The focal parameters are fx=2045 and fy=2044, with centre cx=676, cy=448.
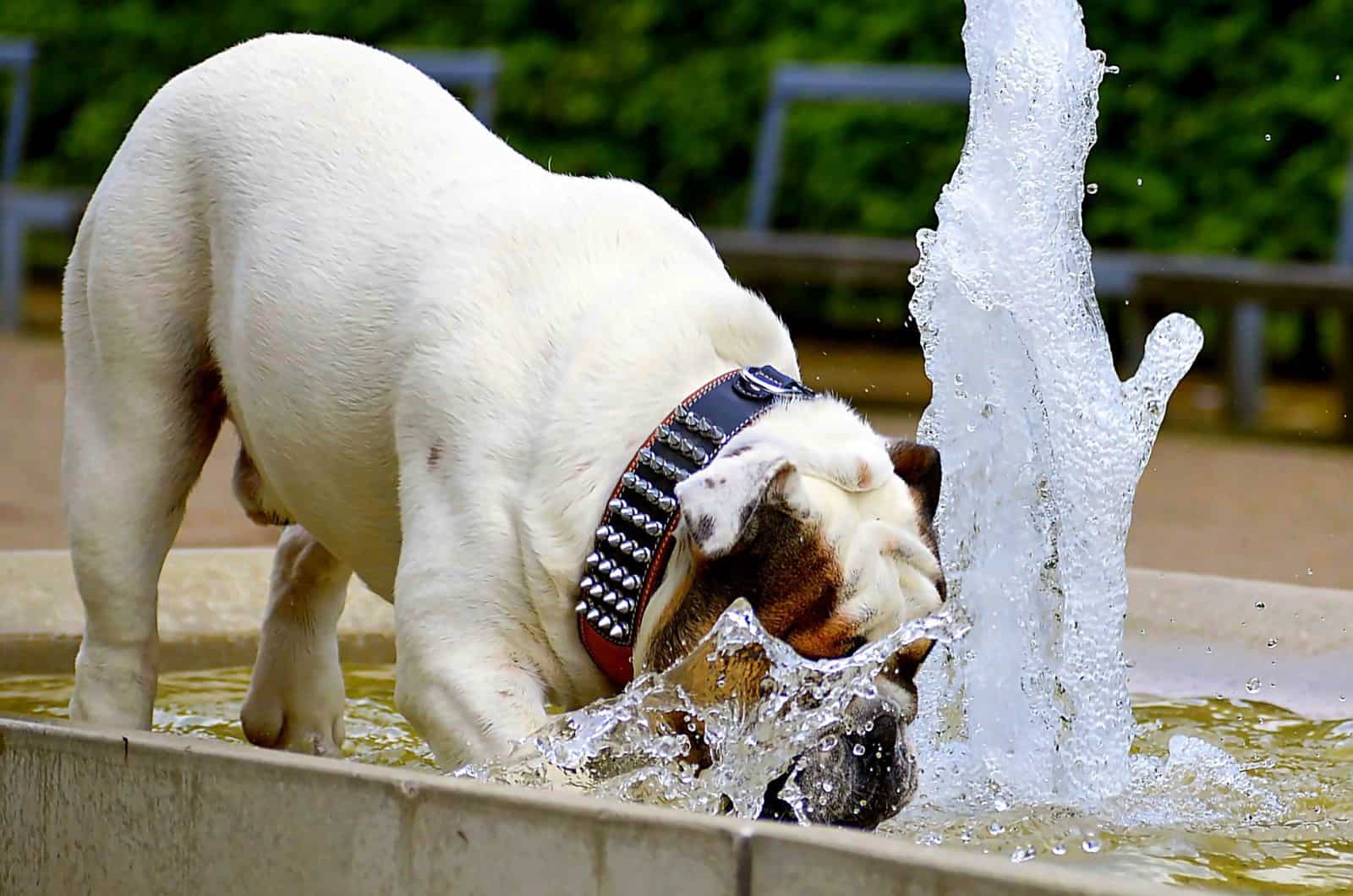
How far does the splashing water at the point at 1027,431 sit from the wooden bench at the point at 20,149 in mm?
7173

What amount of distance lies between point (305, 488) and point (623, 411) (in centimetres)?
65

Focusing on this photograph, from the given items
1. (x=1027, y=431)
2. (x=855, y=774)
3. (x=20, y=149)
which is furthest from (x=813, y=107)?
(x=855, y=774)

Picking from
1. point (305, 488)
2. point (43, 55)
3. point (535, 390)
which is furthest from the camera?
point (43, 55)

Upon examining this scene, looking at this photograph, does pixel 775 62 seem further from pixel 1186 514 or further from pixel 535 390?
pixel 535 390

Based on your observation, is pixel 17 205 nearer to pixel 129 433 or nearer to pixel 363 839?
pixel 129 433

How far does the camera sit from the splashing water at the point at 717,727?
91.2 inches

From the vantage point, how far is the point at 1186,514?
729 cm

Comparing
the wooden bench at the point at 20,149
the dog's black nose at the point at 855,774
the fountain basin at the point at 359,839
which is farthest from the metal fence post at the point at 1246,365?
the dog's black nose at the point at 855,774

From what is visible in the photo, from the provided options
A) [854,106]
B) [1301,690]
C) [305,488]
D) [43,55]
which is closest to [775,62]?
[854,106]

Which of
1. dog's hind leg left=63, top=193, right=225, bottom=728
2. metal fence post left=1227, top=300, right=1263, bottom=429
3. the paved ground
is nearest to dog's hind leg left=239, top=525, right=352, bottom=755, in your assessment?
dog's hind leg left=63, top=193, right=225, bottom=728

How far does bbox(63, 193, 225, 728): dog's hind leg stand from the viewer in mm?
3074

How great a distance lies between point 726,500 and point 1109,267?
681cm

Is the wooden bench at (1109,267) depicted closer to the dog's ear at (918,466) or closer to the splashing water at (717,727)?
the dog's ear at (918,466)

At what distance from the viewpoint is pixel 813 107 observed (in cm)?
1129
